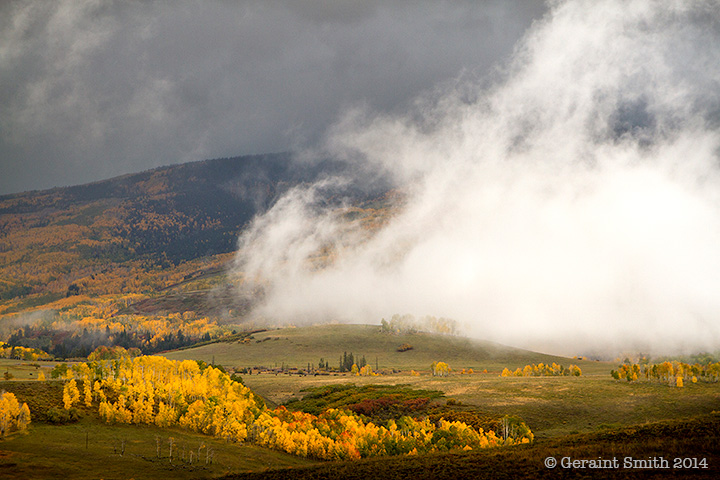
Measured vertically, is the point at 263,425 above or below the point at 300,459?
above

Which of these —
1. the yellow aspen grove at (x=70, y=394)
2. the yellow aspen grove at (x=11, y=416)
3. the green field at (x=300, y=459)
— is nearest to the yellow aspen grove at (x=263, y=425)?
the green field at (x=300, y=459)

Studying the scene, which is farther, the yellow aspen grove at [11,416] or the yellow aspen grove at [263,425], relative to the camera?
the yellow aspen grove at [263,425]

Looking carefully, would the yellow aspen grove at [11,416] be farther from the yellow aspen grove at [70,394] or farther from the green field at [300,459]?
the yellow aspen grove at [70,394]

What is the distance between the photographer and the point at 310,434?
11306 cm

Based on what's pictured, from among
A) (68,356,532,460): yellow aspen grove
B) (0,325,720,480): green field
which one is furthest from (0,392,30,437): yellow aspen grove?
(68,356,532,460): yellow aspen grove

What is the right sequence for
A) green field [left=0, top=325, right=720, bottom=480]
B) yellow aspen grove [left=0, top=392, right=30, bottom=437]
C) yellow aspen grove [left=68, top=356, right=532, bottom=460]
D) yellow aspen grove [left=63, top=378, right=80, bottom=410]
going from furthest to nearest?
yellow aspen grove [left=68, top=356, right=532, bottom=460]
yellow aspen grove [left=63, top=378, right=80, bottom=410]
yellow aspen grove [left=0, top=392, right=30, bottom=437]
green field [left=0, top=325, right=720, bottom=480]

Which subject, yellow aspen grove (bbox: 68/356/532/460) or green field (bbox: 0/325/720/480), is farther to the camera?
yellow aspen grove (bbox: 68/356/532/460)

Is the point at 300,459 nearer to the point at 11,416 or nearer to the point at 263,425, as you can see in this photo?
the point at 263,425

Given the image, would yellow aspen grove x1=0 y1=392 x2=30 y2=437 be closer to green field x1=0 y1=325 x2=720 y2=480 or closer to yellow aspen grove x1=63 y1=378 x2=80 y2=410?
green field x1=0 y1=325 x2=720 y2=480

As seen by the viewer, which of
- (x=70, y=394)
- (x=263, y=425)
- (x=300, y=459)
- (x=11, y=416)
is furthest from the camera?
(x=263, y=425)

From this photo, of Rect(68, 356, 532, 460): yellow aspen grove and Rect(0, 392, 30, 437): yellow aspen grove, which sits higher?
Rect(0, 392, 30, 437): yellow aspen grove

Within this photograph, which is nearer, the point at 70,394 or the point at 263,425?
the point at 70,394

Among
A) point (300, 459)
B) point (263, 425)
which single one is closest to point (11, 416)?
point (263, 425)

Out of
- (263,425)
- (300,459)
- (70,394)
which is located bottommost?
(300,459)
